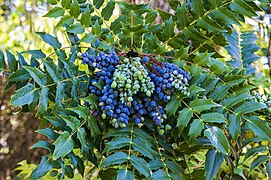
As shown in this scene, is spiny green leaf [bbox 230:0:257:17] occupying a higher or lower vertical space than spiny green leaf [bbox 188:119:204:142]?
higher

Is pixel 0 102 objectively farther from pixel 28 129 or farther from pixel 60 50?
pixel 60 50

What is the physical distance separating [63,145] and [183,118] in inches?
7.4

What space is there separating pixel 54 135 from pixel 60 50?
0.58ft

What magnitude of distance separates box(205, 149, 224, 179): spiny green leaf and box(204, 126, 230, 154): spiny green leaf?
0.16 feet

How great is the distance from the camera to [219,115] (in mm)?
574

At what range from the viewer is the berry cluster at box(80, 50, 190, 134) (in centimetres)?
57

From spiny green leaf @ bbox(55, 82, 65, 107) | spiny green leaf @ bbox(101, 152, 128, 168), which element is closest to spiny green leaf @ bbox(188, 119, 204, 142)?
spiny green leaf @ bbox(101, 152, 128, 168)

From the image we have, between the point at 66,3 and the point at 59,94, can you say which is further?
the point at 66,3

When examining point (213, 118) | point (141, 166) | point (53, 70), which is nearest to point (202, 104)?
point (213, 118)

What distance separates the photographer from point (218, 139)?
56 centimetres

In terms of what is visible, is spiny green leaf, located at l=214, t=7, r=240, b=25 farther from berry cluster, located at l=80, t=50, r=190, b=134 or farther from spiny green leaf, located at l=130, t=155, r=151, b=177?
spiny green leaf, located at l=130, t=155, r=151, b=177

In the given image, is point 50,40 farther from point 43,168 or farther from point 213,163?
point 213,163

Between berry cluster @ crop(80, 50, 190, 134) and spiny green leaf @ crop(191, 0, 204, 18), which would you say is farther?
spiny green leaf @ crop(191, 0, 204, 18)

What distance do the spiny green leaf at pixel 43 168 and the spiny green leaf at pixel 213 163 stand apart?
0.79ft
